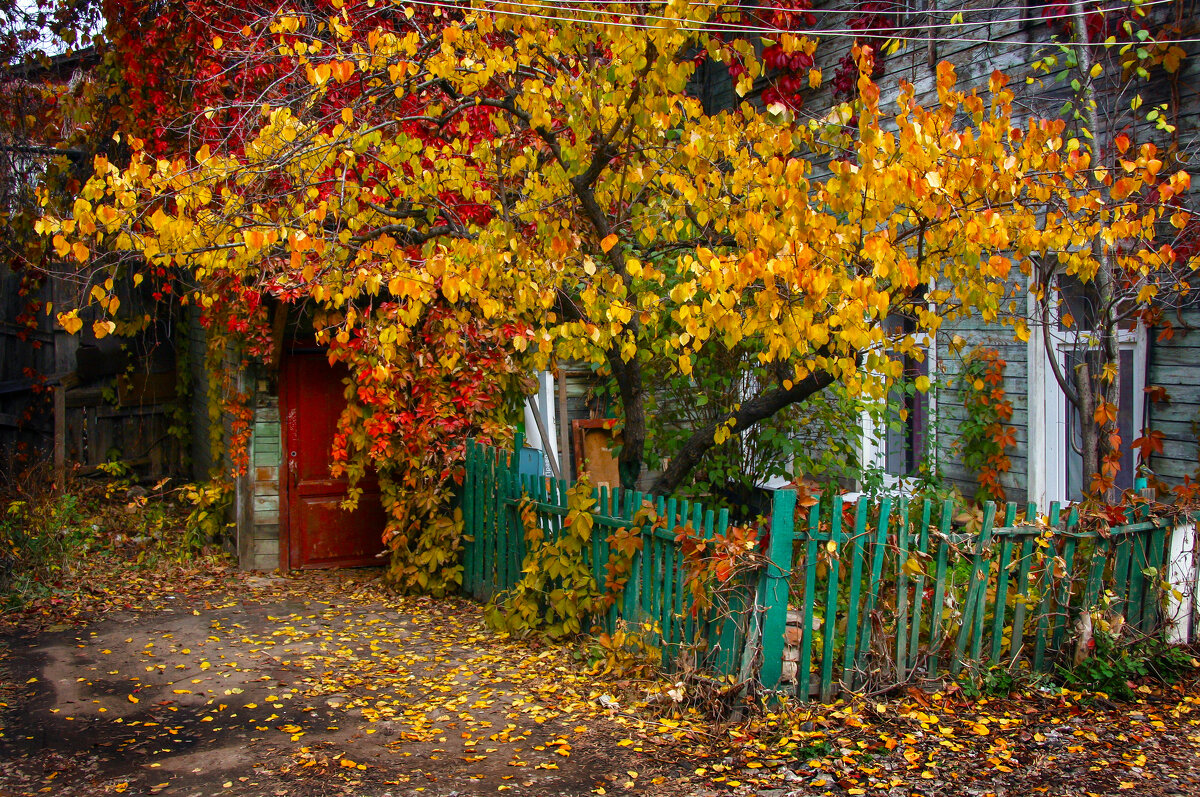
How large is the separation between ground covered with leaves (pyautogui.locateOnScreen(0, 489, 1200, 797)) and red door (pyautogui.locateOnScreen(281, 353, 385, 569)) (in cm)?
214

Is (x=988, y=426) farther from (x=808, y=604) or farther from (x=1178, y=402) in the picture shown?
(x=808, y=604)

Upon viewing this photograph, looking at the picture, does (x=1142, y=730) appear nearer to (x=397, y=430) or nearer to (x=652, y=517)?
(x=652, y=517)

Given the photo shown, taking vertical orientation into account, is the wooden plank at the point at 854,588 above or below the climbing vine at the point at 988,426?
below

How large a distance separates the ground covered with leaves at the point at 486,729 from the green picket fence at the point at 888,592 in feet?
0.74

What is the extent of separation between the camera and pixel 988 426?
7.45m

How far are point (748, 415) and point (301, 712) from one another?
116 inches

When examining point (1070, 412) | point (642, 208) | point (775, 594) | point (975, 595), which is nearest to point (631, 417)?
point (642, 208)

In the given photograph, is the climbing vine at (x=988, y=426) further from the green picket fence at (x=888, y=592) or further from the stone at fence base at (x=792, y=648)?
the stone at fence base at (x=792, y=648)

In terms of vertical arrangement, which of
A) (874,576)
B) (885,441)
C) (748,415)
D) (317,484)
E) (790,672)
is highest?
(748,415)

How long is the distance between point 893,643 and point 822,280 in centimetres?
209

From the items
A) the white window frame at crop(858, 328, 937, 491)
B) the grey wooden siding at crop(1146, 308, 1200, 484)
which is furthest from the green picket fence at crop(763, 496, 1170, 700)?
the white window frame at crop(858, 328, 937, 491)

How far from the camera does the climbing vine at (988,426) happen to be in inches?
289

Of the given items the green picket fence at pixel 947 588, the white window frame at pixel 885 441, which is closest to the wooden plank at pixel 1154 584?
the green picket fence at pixel 947 588

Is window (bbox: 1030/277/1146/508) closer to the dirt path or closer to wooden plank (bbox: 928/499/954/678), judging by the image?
wooden plank (bbox: 928/499/954/678)
